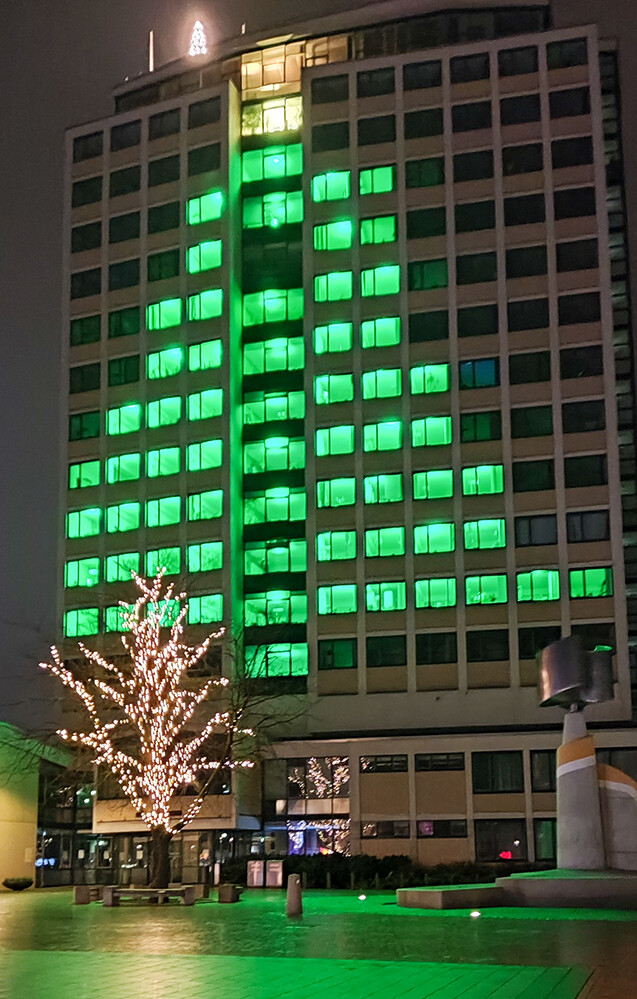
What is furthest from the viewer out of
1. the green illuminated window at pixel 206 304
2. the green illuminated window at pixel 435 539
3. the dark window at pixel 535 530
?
the green illuminated window at pixel 206 304

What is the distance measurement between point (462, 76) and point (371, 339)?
17.2 metres

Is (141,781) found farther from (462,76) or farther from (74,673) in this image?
(462,76)

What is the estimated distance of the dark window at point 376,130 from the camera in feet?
255

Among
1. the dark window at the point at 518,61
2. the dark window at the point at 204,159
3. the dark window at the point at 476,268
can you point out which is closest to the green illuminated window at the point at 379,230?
the dark window at the point at 476,268

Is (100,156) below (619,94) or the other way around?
below

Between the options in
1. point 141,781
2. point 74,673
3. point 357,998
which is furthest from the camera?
point 74,673

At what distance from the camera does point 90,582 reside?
78.6 metres

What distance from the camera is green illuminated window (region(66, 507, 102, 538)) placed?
7949 cm

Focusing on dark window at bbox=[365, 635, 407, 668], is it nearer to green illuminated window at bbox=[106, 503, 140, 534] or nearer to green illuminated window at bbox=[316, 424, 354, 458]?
green illuminated window at bbox=[316, 424, 354, 458]

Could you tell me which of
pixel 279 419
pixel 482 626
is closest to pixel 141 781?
pixel 482 626

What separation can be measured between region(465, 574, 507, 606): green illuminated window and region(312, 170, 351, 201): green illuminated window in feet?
82.2

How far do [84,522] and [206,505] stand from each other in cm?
898

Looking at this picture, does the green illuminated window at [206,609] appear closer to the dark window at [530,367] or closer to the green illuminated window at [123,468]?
the green illuminated window at [123,468]

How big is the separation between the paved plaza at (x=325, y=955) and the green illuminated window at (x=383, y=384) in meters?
43.2
